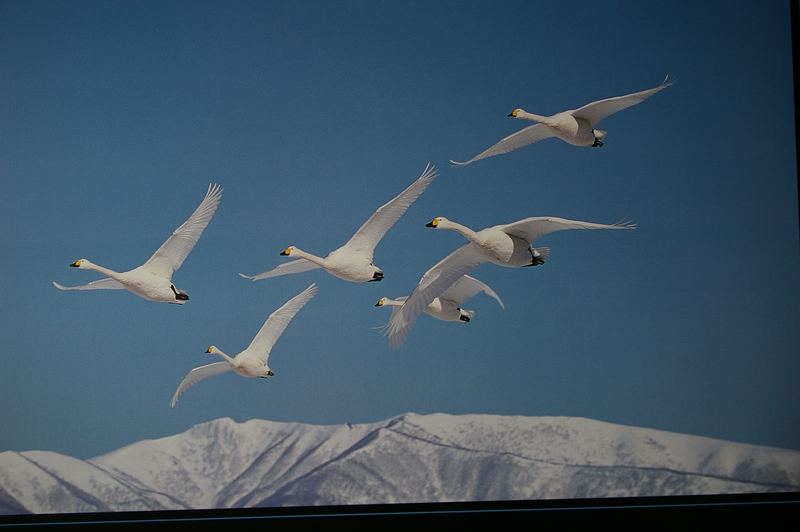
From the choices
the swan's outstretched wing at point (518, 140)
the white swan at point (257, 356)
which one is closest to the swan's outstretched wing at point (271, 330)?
the white swan at point (257, 356)

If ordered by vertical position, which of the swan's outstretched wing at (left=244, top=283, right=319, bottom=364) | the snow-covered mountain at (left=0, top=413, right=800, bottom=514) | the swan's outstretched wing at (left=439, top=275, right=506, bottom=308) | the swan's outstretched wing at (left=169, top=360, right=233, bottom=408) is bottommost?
the snow-covered mountain at (left=0, top=413, right=800, bottom=514)

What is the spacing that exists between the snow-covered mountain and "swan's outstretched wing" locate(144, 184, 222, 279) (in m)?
0.63

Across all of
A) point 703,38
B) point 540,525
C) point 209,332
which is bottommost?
point 540,525

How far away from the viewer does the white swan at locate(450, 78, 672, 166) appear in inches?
144

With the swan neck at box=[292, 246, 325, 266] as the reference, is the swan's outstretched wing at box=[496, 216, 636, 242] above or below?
above

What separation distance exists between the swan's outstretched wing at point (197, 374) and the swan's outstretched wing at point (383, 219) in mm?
679

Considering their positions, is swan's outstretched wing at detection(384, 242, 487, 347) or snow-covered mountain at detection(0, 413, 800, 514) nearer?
A: swan's outstretched wing at detection(384, 242, 487, 347)

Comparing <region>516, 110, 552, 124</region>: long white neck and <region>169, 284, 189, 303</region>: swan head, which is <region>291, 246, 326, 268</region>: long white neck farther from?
<region>516, 110, 552, 124</region>: long white neck

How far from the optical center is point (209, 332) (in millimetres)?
3793

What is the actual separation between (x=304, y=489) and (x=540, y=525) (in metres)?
0.92

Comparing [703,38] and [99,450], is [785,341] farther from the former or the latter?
[99,450]

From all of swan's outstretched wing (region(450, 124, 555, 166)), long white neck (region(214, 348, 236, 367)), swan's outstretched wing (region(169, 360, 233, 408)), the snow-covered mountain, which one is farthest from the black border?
swan's outstretched wing (region(450, 124, 555, 166))

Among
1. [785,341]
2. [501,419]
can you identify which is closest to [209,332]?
[501,419]

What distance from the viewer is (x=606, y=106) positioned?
11.9 ft
